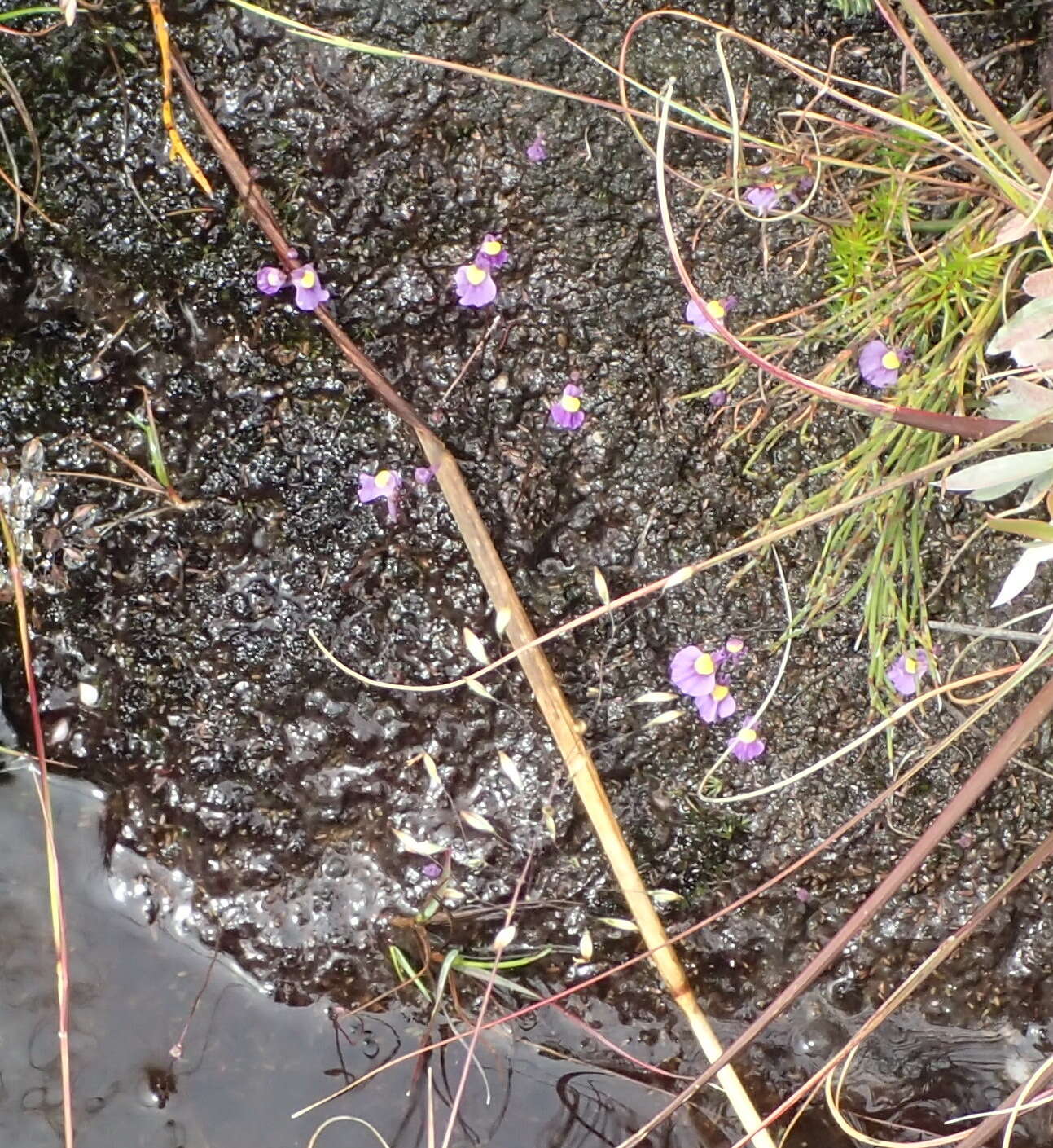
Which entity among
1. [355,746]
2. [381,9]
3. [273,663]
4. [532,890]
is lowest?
[532,890]

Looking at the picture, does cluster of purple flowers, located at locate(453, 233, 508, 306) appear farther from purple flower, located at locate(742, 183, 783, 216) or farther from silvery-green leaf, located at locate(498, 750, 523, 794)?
silvery-green leaf, located at locate(498, 750, 523, 794)

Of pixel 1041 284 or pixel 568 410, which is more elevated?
pixel 1041 284

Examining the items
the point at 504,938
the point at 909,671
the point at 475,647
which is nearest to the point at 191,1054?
the point at 504,938

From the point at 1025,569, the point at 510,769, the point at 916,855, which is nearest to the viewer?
the point at 916,855

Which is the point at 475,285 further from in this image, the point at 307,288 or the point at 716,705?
the point at 716,705

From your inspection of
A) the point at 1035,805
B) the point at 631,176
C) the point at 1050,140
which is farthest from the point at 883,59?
the point at 1035,805

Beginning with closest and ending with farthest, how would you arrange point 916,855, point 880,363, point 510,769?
point 916,855
point 880,363
point 510,769

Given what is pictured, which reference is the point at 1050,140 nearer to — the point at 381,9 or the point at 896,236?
the point at 896,236
